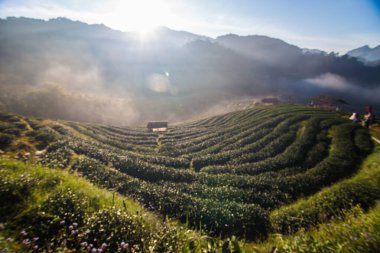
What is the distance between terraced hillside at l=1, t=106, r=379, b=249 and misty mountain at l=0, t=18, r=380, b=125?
5622cm

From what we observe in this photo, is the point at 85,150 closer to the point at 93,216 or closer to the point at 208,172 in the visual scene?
the point at 208,172

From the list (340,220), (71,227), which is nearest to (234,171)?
(340,220)

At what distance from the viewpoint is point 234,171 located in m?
22.1

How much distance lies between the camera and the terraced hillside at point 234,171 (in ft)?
43.9

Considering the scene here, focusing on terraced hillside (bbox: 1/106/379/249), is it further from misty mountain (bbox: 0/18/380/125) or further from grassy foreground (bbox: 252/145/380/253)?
misty mountain (bbox: 0/18/380/125)

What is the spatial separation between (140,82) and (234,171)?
476 feet

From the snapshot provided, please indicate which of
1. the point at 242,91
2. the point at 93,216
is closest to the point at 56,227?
the point at 93,216

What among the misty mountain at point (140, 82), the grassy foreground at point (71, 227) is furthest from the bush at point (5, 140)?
the misty mountain at point (140, 82)

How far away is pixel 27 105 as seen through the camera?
73875 millimetres

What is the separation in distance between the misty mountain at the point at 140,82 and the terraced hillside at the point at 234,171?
5622cm

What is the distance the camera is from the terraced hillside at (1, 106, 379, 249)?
527 inches

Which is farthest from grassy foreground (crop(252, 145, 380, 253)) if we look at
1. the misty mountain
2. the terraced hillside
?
the misty mountain

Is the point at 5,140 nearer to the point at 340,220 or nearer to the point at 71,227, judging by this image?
the point at 71,227

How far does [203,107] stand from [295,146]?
8281 centimetres
